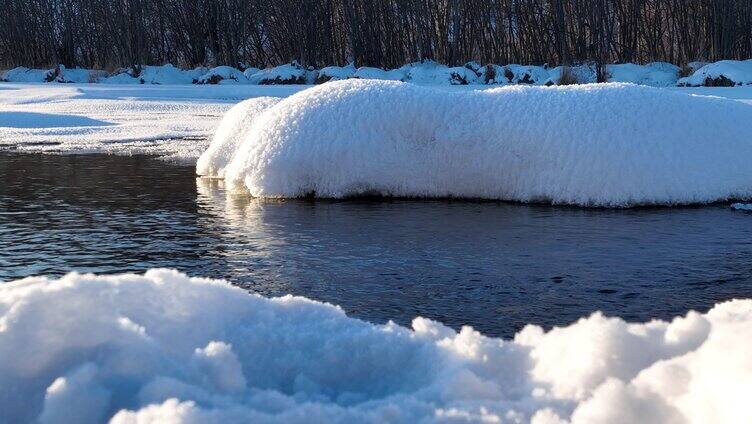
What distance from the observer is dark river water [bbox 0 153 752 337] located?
4.25m

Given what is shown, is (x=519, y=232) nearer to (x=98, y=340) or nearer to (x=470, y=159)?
(x=470, y=159)

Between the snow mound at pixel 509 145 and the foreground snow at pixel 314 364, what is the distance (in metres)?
3.98

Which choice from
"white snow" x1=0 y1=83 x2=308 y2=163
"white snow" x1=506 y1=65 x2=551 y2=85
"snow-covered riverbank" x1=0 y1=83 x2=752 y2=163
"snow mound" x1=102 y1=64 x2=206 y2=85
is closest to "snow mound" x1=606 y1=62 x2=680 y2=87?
"white snow" x1=506 y1=65 x2=551 y2=85

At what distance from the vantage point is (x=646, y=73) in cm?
2081

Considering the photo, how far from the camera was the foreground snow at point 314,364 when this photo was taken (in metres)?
2.00

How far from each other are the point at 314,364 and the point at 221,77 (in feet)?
75.5

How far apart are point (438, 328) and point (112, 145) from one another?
986 cm

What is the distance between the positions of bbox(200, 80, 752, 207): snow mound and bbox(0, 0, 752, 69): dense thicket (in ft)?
51.0

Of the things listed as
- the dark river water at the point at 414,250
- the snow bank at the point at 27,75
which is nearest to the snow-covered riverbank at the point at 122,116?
the dark river water at the point at 414,250

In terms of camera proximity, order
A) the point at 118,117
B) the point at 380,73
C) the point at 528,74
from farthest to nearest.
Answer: the point at 380,73 < the point at 528,74 < the point at 118,117

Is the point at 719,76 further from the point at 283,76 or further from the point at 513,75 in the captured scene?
the point at 283,76

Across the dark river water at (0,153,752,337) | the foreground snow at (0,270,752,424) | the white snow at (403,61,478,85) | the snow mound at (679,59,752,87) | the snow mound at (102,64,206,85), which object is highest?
the snow mound at (102,64,206,85)

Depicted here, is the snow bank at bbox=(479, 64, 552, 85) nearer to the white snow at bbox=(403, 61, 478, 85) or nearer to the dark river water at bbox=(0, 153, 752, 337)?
the white snow at bbox=(403, 61, 478, 85)

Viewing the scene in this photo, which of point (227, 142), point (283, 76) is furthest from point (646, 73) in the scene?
point (227, 142)
